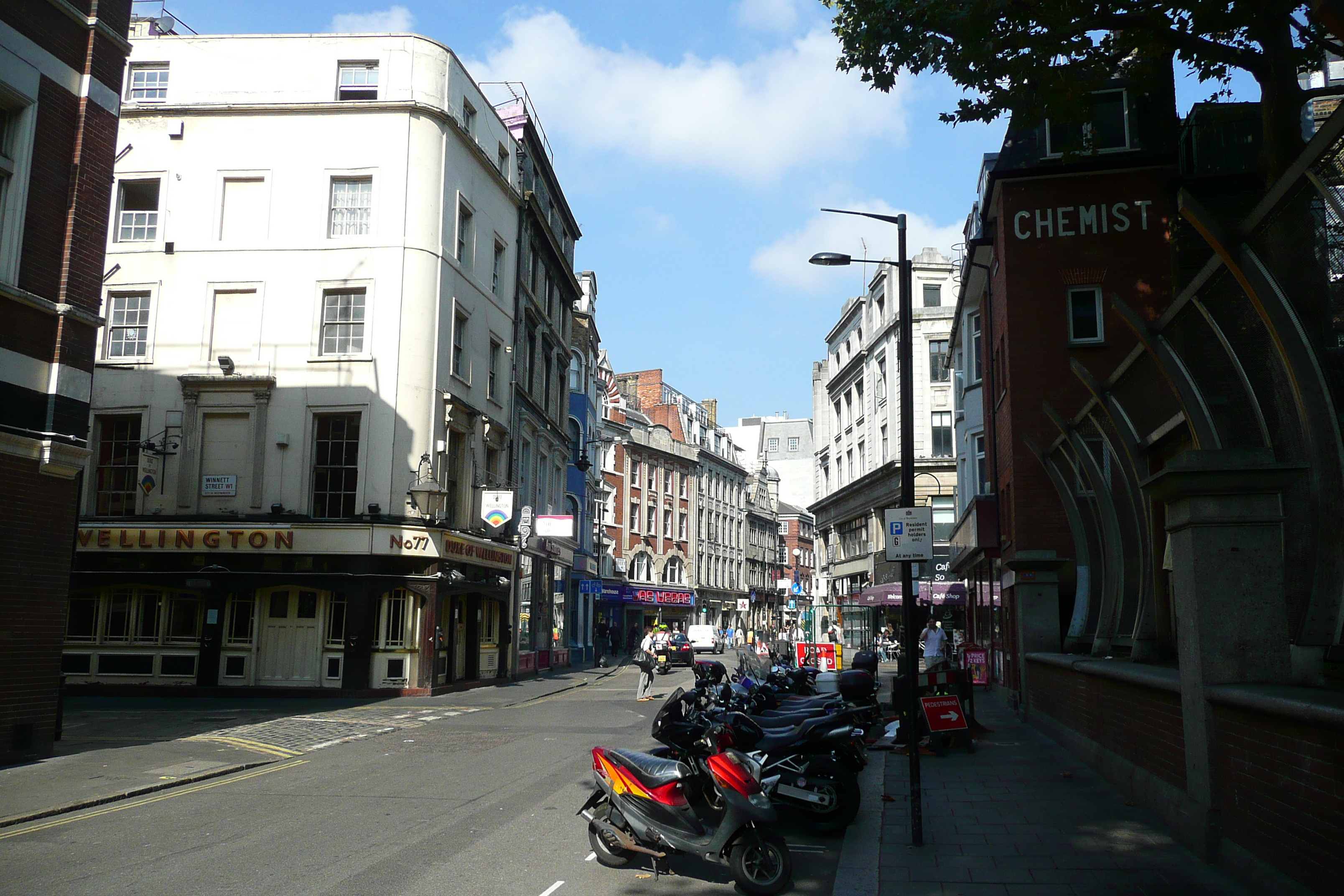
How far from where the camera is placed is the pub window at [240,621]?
24734mm

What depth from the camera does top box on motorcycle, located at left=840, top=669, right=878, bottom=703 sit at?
635 inches

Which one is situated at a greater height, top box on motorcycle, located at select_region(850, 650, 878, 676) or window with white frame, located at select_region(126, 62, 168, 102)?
window with white frame, located at select_region(126, 62, 168, 102)

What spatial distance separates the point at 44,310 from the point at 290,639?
43.3 feet

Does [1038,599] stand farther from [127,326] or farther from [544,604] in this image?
[544,604]

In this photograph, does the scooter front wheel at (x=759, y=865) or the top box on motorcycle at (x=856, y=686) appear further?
the top box on motorcycle at (x=856, y=686)

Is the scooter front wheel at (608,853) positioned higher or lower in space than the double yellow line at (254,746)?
higher

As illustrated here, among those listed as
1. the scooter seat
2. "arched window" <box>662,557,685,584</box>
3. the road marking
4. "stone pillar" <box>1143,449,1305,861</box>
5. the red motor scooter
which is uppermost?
"arched window" <box>662,557,685,584</box>

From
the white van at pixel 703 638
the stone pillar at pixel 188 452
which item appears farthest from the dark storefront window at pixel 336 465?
the white van at pixel 703 638

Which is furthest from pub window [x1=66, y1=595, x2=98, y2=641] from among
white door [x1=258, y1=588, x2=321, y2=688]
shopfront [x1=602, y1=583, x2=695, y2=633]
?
shopfront [x1=602, y1=583, x2=695, y2=633]

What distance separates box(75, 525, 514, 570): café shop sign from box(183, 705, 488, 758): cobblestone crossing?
13.9ft

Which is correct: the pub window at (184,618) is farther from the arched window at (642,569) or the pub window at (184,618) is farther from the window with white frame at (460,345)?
the arched window at (642,569)

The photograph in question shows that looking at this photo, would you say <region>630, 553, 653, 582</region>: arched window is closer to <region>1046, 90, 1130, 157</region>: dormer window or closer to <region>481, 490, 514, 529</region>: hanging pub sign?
<region>481, 490, 514, 529</region>: hanging pub sign

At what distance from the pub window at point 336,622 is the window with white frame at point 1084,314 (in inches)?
686

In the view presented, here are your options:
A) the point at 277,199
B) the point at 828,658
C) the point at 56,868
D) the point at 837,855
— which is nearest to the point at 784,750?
the point at 837,855
